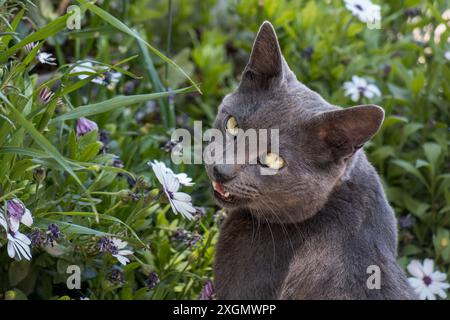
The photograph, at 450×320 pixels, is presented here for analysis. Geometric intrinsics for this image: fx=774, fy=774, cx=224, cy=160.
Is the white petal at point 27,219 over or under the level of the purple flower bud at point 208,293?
over

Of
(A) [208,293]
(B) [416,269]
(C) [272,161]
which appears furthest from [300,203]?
(B) [416,269]

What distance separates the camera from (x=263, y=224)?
2408 millimetres

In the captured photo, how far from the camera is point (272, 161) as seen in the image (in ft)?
7.30

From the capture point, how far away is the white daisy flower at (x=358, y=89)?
326cm

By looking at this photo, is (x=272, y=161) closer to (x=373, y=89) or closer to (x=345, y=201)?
(x=345, y=201)

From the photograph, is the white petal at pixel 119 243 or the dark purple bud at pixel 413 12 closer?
the white petal at pixel 119 243

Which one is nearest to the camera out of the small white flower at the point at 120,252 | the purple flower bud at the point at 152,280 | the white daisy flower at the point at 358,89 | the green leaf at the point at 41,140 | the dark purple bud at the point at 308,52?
the green leaf at the point at 41,140

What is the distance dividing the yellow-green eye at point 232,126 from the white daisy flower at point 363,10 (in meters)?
1.18

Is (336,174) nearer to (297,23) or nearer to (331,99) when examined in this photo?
(331,99)

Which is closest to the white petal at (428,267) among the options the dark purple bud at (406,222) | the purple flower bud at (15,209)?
the dark purple bud at (406,222)

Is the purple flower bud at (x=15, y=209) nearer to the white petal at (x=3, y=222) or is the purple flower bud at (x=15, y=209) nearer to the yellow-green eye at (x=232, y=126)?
the white petal at (x=3, y=222)

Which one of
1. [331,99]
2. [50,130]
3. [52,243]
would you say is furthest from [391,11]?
[52,243]

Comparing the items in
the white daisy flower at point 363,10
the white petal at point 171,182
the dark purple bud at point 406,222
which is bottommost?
the dark purple bud at point 406,222
